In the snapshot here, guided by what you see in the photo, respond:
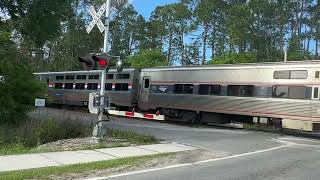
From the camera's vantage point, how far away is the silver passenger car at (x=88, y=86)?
1481 inches

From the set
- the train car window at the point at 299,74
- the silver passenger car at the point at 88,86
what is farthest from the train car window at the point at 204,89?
the silver passenger car at the point at 88,86

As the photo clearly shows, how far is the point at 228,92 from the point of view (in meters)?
29.2

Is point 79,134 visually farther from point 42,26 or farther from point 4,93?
point 42,26

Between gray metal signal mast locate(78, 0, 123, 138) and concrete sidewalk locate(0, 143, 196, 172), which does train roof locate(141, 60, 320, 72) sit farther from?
gray metal signal mast locate(78, 0, 123, 138)

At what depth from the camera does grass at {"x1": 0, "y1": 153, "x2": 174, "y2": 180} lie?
11867 millimetres

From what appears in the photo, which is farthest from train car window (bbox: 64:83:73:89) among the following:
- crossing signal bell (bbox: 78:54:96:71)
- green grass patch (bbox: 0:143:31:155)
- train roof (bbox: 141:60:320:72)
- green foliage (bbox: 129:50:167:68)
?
green grass patch (bbox: 0:143:31:155)

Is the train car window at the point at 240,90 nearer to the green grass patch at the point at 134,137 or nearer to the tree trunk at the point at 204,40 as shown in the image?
the green grass patch at the point at 134,137

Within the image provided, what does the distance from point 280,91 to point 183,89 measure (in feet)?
25.1

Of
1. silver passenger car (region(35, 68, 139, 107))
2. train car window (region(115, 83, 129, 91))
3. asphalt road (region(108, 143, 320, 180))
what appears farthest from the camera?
train car window (region(115, 83, 129, 91))

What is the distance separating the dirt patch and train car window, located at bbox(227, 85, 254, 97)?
10.9m

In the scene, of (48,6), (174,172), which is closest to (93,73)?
(48,6)

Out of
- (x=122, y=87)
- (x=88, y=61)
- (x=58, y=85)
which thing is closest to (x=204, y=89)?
(x=122, y=87)

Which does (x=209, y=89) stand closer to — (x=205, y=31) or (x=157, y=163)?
(x=157, y=163)

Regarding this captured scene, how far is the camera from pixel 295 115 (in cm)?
2506
